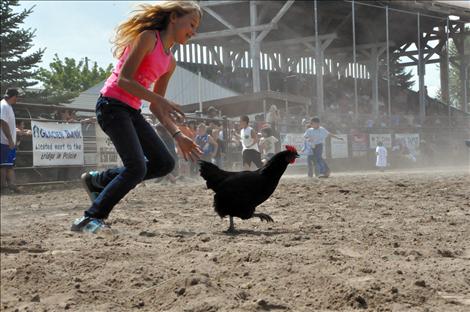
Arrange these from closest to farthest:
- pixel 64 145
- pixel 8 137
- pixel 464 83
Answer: pixel 8 137 → pixel 64 145 → pixel 464 83

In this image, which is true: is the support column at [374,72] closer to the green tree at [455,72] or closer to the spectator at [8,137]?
the green tree at [455,72]

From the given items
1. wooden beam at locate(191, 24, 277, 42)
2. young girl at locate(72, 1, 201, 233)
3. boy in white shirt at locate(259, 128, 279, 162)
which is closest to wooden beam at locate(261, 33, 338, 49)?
wooden beam at locate(191, 24, 277, 42)

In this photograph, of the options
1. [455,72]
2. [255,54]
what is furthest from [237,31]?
[455,72]

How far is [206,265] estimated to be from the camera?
12.9 feet

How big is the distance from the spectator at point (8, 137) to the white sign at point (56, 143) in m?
1.42

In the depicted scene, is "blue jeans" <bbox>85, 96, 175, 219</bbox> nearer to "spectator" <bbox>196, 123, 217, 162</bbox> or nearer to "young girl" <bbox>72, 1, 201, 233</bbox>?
Result: "young girl" <bbox>72, 1, 201, 233</bbox>

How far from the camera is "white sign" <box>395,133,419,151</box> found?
28.5 meters

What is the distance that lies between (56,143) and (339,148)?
551 inches

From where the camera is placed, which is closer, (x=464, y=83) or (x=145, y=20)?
(x=145, y=20)

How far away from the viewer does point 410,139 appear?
29125 millimetres

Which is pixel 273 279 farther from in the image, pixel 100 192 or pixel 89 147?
pixel 89 147

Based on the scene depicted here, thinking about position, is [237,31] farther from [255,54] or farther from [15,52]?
[15,52]

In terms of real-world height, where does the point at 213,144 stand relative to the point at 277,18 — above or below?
below

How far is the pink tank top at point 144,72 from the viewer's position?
4.60 meters
